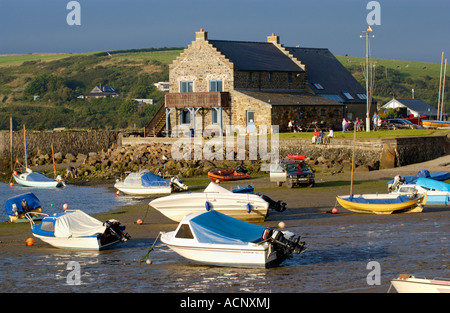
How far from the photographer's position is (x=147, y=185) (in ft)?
133

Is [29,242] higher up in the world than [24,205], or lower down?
lower down

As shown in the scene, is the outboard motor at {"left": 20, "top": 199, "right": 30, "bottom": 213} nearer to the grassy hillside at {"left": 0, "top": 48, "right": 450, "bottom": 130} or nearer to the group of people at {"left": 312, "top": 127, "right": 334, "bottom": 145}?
the group of people at {"left": 312, "top": 127, "right": 334, "bottom": 145}

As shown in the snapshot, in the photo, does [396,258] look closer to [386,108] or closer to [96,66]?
[386,108]

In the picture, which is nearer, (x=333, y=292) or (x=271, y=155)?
(x=333, y=292)

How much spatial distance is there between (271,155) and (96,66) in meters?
119

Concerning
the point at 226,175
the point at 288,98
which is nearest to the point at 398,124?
the point at 288,98

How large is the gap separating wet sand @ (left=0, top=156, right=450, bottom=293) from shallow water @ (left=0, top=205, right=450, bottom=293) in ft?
0.09

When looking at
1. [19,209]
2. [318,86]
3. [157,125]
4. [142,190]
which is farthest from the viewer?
[318,86]

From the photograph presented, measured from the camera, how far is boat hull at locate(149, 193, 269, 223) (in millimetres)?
27984

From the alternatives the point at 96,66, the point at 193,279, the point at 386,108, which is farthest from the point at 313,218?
the point at 96,66

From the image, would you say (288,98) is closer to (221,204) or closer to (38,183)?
(38,183)

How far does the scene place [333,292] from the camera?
18391 millimetres

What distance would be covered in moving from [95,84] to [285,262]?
12652cm

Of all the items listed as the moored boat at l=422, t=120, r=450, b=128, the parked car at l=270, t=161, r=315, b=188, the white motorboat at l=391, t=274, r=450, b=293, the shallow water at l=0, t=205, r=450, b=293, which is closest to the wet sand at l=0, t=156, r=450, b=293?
the shallow water at l=0, t=205, r=450, b=293
